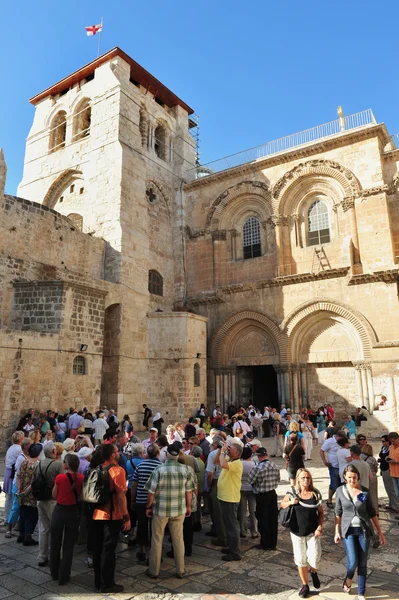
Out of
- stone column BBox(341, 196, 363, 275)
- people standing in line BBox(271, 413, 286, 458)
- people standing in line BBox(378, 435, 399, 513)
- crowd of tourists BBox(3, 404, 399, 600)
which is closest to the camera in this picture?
crowd of tourists BBox(3, 404, 399, 600)

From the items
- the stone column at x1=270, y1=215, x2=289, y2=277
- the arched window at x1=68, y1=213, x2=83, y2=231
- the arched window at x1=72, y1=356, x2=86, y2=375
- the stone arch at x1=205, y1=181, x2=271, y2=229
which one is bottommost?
the arched window at x1=72, y1=356, x2=86, y2=375

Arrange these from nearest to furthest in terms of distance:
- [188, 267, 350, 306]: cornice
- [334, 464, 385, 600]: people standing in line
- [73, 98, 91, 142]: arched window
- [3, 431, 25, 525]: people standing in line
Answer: [334, 464, 385, 600]: people standing in line < [3, 431, 25, 525]: people standing in line < [188, 267, 350, 306]: cornice < [73, 98, 91, 142]: arched window

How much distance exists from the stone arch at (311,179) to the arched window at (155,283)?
21.9ft

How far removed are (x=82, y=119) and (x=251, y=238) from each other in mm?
11572

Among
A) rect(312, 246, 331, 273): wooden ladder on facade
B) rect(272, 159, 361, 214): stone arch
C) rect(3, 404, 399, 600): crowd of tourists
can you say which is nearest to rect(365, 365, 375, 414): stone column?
rect(312, 246, 331, 273): wooden ladder on facade

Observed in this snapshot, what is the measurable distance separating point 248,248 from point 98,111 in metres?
10.3

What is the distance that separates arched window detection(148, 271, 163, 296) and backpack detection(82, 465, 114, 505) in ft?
54.2

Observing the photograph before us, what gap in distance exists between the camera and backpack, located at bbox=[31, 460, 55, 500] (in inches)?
205

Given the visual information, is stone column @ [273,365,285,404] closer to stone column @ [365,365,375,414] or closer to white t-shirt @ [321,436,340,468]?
stone column @ [365,365,375,414]

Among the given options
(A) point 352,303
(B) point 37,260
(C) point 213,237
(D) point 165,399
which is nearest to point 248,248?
(C) point 213,237

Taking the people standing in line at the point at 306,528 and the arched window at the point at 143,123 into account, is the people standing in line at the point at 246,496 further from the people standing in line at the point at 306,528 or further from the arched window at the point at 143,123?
the arched window at the point at 143,123

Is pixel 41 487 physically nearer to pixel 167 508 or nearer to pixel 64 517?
pixel 64 517

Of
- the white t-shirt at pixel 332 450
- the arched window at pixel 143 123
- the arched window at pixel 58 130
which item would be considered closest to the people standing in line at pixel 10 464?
the white t-shirt at pixel 332 450

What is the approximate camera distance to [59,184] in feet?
74.7
